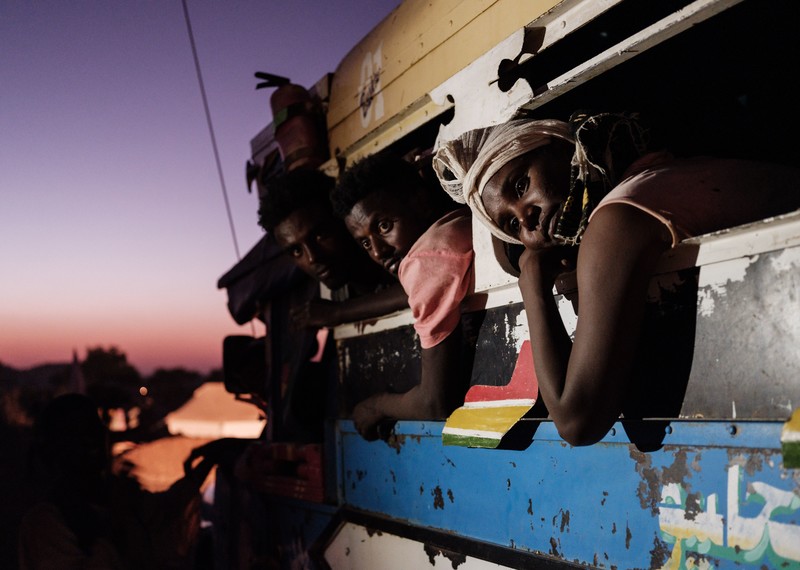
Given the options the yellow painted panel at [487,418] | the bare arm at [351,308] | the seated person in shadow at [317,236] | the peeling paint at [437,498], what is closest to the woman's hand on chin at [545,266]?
the yellow painted panel at [487,418]

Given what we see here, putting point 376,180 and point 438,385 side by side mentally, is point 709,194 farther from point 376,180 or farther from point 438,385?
point 376,180

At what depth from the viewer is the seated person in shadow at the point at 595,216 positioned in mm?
1493

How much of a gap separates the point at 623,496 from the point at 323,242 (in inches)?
84.1

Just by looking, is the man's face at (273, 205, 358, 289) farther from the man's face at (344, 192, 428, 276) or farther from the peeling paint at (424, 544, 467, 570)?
the peeling paint at (424, 544, 467, 570)

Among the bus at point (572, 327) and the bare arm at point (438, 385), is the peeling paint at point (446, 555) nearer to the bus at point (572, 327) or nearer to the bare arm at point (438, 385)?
the bus at point (572, 327)

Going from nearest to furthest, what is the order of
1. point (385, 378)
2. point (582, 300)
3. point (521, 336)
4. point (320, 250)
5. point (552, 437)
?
point (582, 300) < point (552, 437) < point (521, 336) < point (385, 378) < point (320, 250)

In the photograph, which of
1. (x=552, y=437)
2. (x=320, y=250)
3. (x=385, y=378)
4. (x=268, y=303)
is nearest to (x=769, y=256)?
(x=552, y=437)

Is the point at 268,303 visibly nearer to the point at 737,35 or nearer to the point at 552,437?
the point at 552,437

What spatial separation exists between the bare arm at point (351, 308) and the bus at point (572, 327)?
3.1 inches

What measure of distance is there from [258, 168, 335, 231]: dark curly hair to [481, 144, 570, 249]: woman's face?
1.68 meters

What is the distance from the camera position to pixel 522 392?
205 cm

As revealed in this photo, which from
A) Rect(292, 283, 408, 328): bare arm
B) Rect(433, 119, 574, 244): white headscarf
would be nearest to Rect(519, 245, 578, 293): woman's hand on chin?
Rect(433, 119, 574, 244): white headscarf

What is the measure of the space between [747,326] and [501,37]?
4.14 feet

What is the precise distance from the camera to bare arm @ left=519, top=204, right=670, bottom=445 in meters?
1.48
